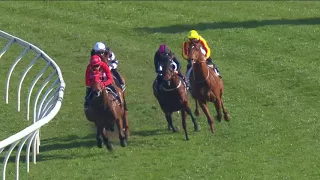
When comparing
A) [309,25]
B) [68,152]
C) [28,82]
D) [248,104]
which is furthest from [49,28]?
[68,152]

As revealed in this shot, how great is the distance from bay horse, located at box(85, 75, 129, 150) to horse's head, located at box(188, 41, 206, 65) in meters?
1.36

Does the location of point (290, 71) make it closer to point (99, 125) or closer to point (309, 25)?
point (309, 25)

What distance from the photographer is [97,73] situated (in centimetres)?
1534

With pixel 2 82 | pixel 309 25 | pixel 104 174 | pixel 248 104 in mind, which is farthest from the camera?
pixel 309 25

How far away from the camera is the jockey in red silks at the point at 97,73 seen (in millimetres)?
15417

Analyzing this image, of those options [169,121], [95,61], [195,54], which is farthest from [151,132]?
[95,61]

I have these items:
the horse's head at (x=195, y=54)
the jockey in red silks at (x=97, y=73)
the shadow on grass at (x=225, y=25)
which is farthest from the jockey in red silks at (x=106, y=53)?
the shadow on grass at (x=225, y=25)

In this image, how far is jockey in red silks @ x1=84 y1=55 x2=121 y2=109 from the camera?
15417 mm

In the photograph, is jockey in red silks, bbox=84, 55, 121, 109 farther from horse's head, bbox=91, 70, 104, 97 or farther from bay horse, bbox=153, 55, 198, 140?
bay horse, bbox=153, 55, 198, 140

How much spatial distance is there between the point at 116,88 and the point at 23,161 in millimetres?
1961

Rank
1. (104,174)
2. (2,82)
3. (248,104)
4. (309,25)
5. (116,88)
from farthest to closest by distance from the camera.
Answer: (309,25)
(2,82)
(248,104)
(116,88)
(104,174)

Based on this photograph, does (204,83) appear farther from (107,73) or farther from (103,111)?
(103,111)

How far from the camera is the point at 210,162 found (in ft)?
52.0

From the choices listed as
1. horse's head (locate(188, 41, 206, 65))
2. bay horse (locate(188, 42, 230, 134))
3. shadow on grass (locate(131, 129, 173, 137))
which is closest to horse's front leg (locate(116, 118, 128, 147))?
shadow on grass (locate(131, 129, 173, 137))
